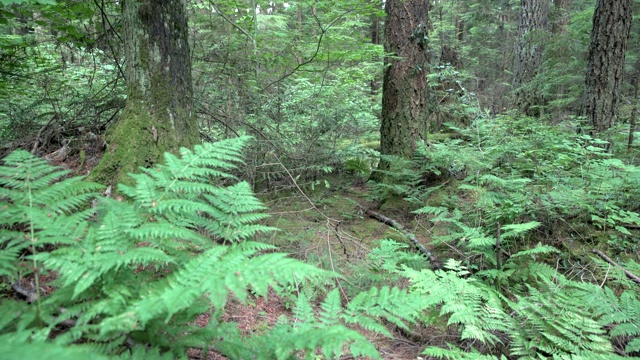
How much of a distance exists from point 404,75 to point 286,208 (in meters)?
2.87

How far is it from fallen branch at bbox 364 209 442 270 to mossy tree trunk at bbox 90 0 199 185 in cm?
287

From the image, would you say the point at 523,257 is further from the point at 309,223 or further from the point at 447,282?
the point at 309,223

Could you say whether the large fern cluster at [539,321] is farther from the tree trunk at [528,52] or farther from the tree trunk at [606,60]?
the tree trunk at [528,52]

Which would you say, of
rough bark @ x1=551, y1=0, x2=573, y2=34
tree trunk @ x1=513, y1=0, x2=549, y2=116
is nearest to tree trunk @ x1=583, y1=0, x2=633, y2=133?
tree trunk @ x1=513, y1=0, x2=549, y2=116

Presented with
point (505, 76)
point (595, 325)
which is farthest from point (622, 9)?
point (505, 76)

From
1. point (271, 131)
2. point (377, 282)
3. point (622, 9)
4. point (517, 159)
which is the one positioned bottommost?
point (377, 282)

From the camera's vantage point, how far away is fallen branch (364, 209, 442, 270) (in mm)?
4012

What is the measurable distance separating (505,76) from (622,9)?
14383mm

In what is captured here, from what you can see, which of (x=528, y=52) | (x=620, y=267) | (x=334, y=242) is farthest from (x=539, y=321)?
(x=528, y=52)

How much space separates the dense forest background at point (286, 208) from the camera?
69.4 inches

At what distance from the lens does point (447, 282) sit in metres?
3.15

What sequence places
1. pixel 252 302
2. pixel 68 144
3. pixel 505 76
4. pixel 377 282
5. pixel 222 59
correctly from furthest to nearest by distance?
pixel 505 76
pixel 222 59
pixel 68 144
pixel 377 282
pixel 252 302

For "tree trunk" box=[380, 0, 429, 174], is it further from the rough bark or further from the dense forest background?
the rough bark

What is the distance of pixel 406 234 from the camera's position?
462cm
